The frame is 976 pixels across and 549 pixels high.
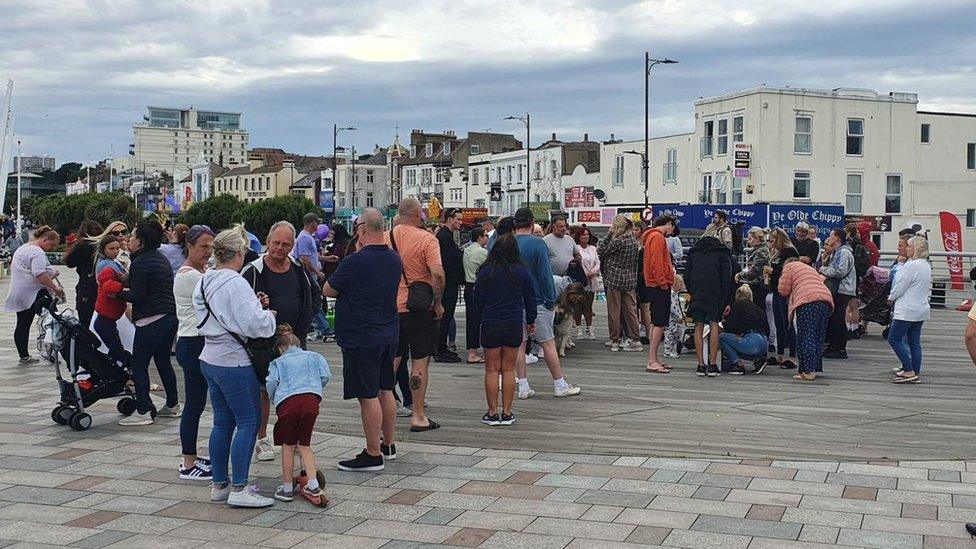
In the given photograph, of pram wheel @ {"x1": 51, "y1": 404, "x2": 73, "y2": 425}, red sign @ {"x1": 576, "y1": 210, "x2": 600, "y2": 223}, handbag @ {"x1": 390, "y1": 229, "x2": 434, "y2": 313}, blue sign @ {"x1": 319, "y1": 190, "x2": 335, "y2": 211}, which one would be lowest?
pram wheel @ {"x1": 51, "y1": 404, "x2": 73, "y2": 425}

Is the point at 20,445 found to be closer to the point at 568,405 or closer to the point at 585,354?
the point at 568,405

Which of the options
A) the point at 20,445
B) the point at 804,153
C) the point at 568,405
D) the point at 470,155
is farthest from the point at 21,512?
the point at 470,155

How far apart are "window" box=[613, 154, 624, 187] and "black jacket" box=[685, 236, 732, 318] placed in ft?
141

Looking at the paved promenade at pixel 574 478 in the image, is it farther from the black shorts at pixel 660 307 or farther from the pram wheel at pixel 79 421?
the black shorts at pixel 660 307

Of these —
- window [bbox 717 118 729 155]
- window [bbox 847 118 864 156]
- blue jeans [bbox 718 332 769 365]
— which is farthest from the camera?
window [bbox 717 118 729 155]

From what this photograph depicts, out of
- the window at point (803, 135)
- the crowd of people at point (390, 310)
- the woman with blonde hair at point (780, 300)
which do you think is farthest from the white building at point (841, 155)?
the woman with blonde hair at point (780, 300)

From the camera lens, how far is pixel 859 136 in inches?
1731

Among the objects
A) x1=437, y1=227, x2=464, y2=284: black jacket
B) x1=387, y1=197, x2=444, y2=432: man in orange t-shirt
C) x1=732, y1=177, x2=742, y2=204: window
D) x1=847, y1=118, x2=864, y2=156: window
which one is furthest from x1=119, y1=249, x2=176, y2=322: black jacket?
x1=847, y1=118, x2=864, y2=156: window

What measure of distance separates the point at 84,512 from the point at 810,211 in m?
28.0

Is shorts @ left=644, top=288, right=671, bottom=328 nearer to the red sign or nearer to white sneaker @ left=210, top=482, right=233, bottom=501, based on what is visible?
white sneaker @ left=210, top=482, right=233, bottom=501

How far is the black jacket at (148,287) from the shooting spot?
27.4ft

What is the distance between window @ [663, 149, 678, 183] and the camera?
160 feet

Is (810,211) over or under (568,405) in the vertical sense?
over

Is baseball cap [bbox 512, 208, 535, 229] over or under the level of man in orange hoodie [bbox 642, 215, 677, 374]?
over
